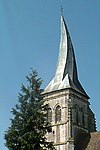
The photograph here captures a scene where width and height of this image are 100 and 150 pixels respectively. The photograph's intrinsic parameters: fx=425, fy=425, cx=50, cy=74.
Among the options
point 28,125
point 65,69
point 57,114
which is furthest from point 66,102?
point 28,125

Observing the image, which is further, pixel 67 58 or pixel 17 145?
pixel 67 58

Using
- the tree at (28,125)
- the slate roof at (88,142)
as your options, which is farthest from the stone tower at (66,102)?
the tree at (28,125)

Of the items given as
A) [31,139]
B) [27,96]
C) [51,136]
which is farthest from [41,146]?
[51,136]

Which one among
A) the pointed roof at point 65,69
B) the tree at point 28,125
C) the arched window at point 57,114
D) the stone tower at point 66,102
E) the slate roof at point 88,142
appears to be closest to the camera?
the tree at point 28,125

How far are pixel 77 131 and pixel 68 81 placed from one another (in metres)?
5.41

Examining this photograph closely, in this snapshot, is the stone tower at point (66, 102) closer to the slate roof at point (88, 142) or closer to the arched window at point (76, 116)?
the arched window at point (76, 116)

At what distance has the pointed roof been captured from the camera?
149ft

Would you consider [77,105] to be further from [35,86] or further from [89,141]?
[35,86]

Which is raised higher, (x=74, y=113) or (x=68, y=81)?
(x=68, y=81)

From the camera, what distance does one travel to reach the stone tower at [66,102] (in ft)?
138

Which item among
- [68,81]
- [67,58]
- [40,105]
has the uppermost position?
[67,58]

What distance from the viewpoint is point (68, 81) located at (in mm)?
45031

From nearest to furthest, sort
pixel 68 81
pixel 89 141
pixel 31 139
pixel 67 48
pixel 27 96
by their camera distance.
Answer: pixel 31 139
pixel 27 96
pixel 89 141
pixel 68 81
pixel 67 48

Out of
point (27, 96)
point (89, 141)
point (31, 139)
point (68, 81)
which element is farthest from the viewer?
point (68, 81)
